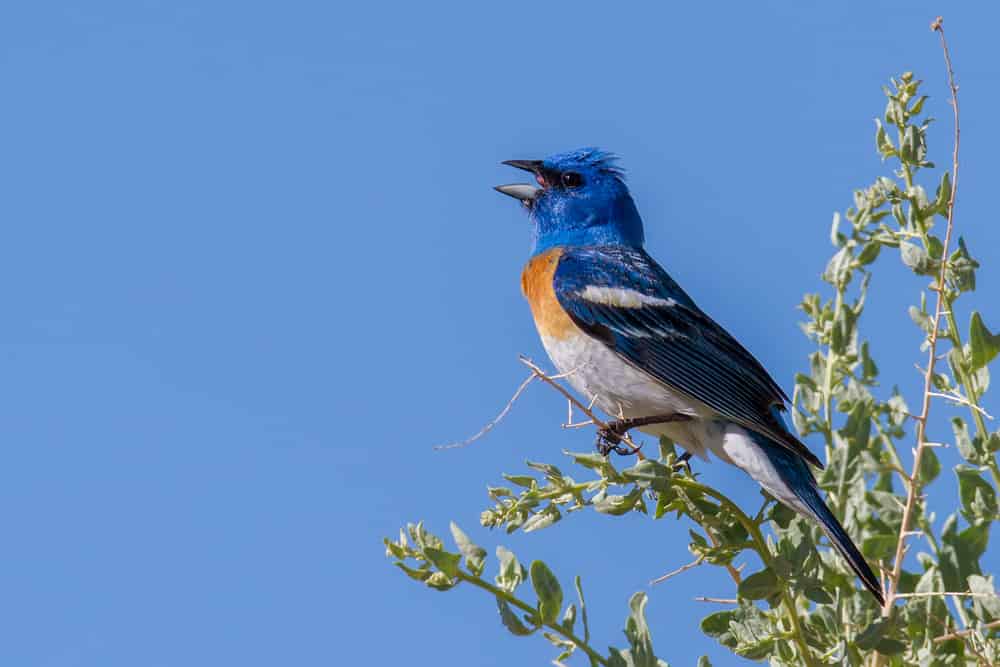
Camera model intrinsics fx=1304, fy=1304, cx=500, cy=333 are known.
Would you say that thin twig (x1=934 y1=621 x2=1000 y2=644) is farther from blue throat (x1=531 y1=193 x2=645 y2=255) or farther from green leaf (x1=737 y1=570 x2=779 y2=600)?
blue throat (x1=531 y1=193 x2=645 y2=255)

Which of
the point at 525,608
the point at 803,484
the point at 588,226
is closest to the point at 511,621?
the point at 525,608

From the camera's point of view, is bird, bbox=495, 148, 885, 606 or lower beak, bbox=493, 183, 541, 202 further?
lower beak, bbox=493, 183, 541, 202

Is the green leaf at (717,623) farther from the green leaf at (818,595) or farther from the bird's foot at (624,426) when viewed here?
the bird's foot at (624,426)

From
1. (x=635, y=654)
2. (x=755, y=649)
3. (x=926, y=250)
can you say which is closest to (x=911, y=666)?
(x=755, y=649)

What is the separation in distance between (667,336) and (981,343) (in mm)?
2385

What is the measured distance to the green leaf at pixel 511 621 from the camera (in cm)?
275

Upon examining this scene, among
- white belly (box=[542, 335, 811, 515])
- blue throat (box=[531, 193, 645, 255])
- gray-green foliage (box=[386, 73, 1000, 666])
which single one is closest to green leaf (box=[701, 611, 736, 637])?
gray-green foliage (box=[386, 73, 1000, 666])

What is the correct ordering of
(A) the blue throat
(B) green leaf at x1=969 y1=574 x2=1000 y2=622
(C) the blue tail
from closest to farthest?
(B) green leaf at x1=969 y1=574 x2=1000 y2=622, (C) the blue tail, (A) the blue throat

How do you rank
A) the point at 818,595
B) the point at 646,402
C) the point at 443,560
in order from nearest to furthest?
the point at 443,560 → the point at 818,595 → the point at 646,402

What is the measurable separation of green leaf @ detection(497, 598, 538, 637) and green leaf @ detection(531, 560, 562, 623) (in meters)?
0.05

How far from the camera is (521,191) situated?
20.7 feet

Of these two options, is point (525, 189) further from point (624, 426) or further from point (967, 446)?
point (967, 446)

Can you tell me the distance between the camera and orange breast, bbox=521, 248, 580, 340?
536 cm

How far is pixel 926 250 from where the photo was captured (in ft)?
9.77
